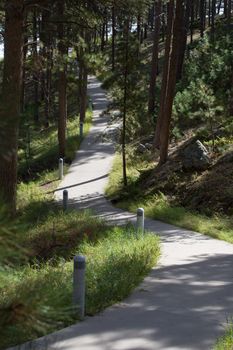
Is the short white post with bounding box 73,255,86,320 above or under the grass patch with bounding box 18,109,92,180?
above

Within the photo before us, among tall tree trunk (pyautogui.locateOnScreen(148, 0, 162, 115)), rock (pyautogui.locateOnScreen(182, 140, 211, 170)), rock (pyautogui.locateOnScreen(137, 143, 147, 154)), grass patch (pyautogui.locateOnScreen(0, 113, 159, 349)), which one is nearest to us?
grass patch (pyautogui.locateOnScreen(0, 113, 159, 349))

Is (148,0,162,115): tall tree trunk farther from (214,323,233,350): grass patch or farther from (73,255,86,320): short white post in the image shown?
(214,323,233,350): grass patch

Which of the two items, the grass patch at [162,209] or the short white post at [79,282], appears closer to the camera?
the short white post at [79,282]

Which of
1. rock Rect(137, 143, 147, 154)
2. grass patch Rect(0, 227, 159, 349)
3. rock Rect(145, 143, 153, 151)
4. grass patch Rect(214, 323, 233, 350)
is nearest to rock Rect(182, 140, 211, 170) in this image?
rock Rect(137, 143, 147, 154)

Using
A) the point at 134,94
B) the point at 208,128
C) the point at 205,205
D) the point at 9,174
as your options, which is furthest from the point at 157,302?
the point at 208,128

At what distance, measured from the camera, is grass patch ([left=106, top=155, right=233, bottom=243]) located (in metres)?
13.0

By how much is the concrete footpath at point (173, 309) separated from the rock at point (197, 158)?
596 centimetres

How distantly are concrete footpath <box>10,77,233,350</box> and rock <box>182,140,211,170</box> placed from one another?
5.96 meters

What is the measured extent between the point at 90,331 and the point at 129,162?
18354 mm

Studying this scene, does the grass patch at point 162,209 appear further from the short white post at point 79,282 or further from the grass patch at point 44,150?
the short white post at point 79,282

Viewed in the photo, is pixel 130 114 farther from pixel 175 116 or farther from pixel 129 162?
pixel 175 116

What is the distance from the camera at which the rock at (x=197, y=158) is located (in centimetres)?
1807

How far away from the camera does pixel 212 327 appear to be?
20.2ft

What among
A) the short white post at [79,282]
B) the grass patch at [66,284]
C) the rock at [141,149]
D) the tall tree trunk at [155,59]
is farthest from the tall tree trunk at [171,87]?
the short white post at [79,282]
